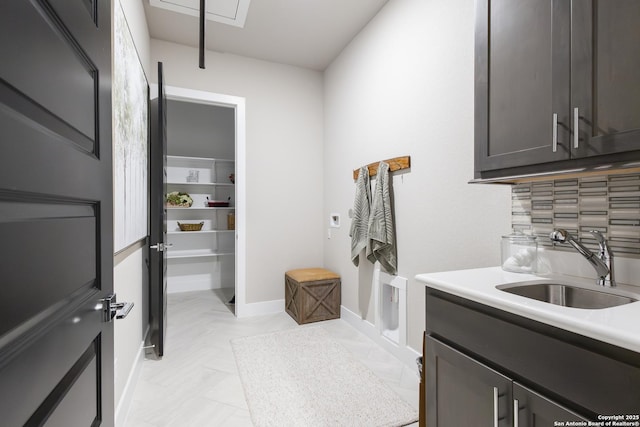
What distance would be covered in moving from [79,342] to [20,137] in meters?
0.50

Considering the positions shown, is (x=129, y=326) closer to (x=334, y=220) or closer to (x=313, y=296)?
(x=313, y=296)

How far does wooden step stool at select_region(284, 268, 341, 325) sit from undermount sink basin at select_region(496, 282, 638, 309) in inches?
84.0

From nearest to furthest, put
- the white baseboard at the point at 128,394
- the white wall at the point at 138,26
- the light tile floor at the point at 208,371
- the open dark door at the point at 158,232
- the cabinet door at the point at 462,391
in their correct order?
the cabinet door at the point at 462,391 < the white baseboard at the point at 128,394 < the light tile floor at the point at 208,371 < the white wall at the point at 138,26 < the open dark door at the point at 158,232

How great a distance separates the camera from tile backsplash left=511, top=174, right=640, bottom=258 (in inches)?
45.5

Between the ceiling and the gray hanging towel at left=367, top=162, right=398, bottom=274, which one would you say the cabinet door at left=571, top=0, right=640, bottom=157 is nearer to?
the gray hanging towel at left=367, top=162, right=398, bottom=274

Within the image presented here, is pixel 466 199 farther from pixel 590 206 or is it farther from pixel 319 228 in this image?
pixel 319 228

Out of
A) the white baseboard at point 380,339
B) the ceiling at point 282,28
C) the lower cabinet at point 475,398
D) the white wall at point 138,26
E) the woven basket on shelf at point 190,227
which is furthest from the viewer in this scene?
the woven basket on shelf at point 190,227

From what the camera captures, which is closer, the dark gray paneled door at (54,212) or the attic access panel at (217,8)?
the dark gray paneled door at (54,212)

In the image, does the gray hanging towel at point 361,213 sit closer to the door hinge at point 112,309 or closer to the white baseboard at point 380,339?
the white baseboard at point 380,339

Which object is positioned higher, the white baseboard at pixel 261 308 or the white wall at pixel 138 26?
the white wall at pixel 138 26

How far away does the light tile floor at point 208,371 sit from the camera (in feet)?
5.82

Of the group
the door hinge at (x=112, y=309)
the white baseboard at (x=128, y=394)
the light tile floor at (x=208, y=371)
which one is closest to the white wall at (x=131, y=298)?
the white baseboard at (x=128, y=394)

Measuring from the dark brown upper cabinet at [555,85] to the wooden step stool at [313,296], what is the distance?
2111 mm

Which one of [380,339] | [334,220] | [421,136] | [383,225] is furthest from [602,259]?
[334,220]
